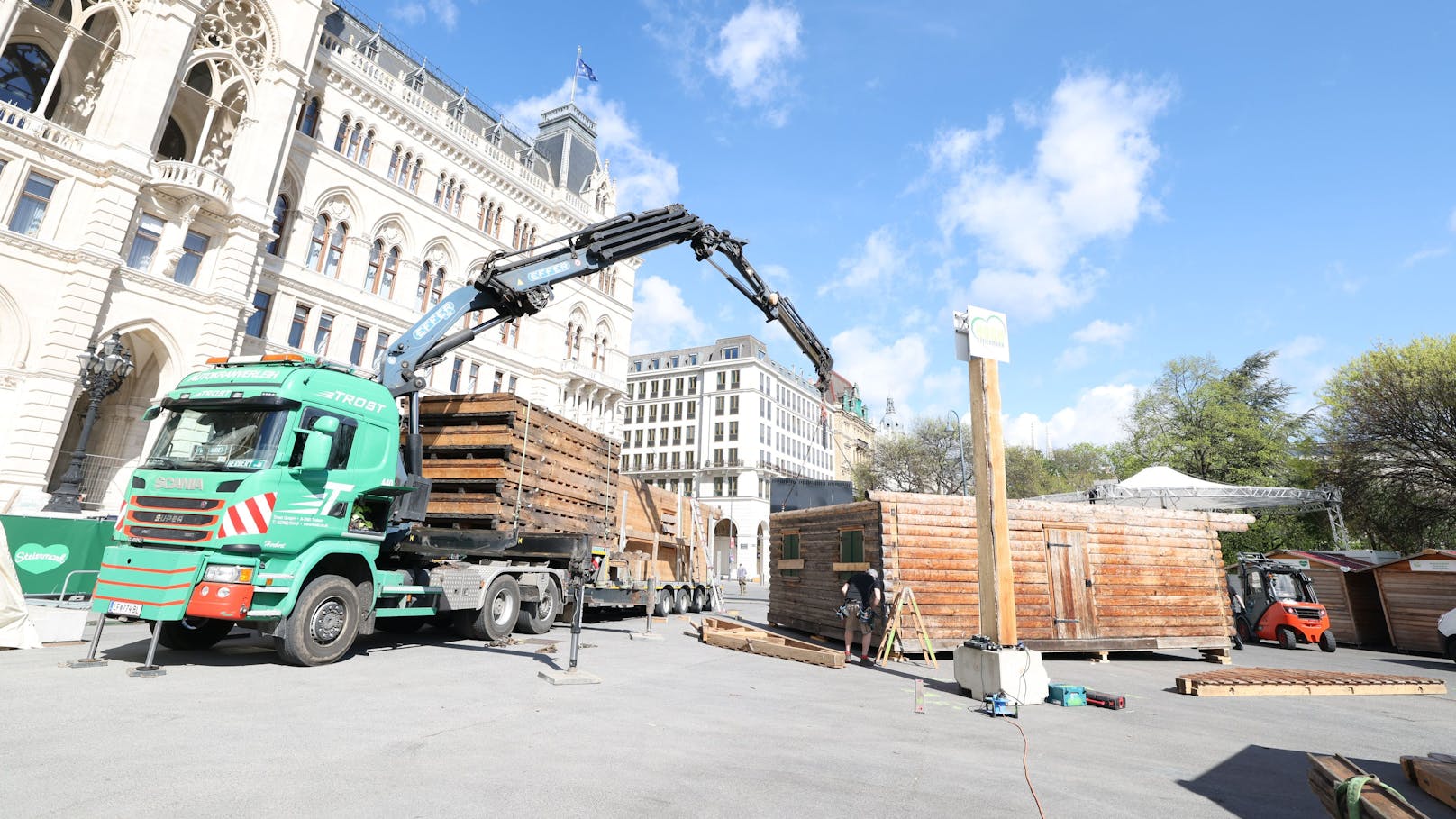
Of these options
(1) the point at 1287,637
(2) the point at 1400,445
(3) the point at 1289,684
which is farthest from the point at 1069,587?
(2) the point at 1400,445

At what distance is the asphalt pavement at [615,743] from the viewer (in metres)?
3.98

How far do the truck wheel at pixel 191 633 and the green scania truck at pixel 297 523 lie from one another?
0.02 m

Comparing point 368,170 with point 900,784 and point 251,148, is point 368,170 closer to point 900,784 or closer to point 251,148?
point 251,148

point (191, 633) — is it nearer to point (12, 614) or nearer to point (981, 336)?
point (12, 614)

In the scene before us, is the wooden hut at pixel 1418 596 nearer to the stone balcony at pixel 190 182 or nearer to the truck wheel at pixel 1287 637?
the truck wheel at pixel 1287 637

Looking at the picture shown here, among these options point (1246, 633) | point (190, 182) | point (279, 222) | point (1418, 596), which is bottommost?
point (1246, 633)

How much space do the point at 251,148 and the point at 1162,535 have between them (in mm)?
29760

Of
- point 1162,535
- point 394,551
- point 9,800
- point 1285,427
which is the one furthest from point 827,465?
point 9,800

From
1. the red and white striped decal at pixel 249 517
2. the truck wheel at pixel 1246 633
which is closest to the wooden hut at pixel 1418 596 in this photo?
the truck wheel at pixel 1246 633

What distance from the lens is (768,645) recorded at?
11.9 meters

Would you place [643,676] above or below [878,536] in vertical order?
below

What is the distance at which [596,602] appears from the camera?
14.3 m

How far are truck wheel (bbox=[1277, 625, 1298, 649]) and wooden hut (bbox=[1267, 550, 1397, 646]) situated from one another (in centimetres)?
291

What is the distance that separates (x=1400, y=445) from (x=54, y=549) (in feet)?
135
